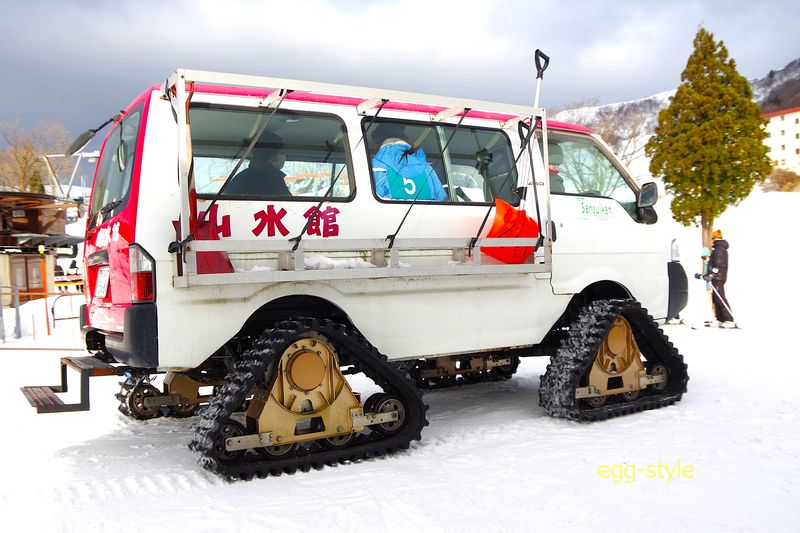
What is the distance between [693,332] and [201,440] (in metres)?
9.63

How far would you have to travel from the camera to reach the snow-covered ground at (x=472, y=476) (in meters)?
3.53

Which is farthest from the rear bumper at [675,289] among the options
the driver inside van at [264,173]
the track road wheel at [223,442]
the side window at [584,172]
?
the track road wheel at [223,442]

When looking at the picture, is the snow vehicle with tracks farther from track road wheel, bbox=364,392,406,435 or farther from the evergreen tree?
the evergreen tree

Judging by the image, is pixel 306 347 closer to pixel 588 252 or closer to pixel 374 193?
pixel 374 193

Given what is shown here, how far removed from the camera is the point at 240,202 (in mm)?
4305

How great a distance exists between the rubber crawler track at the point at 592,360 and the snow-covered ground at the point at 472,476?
0.13 meters

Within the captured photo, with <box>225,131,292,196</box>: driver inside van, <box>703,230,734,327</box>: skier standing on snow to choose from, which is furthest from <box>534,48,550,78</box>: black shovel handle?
<box>703,230,734,327</box>: skier standing on snow

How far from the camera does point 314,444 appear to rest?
4.49 meters

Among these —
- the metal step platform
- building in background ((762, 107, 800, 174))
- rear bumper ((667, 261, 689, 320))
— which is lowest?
the metal step platform

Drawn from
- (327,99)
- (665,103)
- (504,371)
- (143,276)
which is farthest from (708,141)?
(665,103)

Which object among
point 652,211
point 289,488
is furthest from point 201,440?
point 652,211

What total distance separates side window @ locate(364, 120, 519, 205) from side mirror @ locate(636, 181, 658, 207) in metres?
1.28

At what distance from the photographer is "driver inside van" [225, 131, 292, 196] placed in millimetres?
4371

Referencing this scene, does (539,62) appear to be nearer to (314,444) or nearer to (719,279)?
(314,444)
